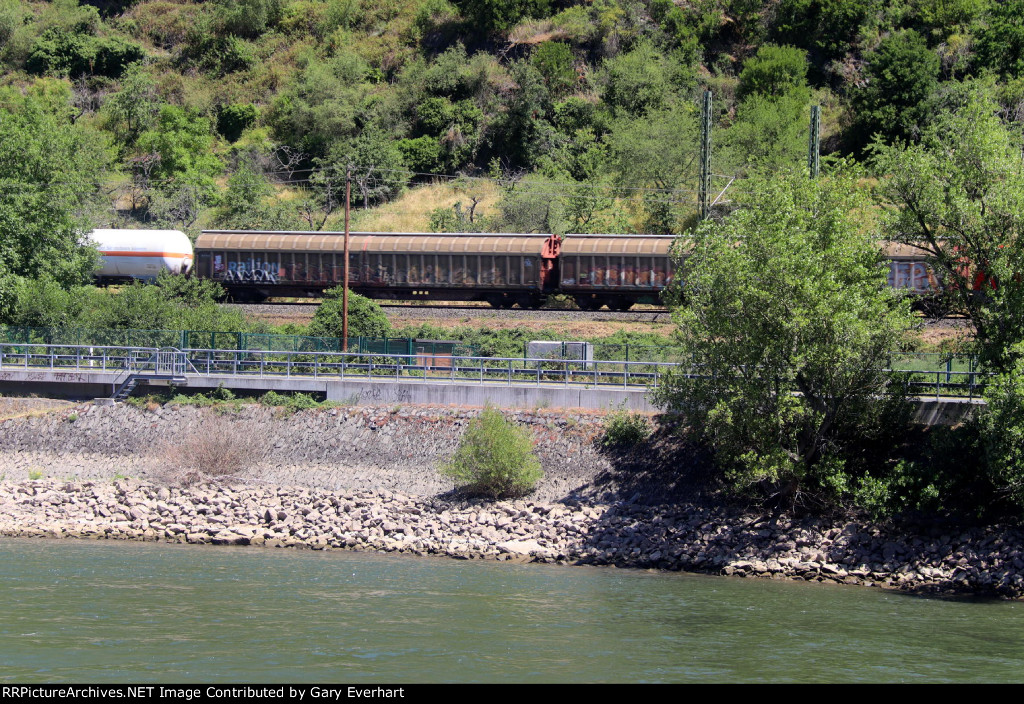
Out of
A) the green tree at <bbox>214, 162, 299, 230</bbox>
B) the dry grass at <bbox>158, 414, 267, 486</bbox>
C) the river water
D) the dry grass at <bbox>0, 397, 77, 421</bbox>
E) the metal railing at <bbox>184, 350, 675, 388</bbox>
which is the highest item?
the green tree at <bbox>214, 162, 299, 230</bbox>

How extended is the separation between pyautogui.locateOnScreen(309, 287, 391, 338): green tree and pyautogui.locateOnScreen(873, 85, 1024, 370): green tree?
62.2 ft

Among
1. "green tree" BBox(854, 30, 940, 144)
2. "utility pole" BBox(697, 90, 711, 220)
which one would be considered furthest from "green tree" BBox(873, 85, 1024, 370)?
"green tree" BBox(854, 30, 940, 144)

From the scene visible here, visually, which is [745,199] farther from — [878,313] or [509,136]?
[509,136]

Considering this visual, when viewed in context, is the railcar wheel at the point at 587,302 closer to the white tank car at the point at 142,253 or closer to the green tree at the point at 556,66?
the white tank car at the point at 142,253

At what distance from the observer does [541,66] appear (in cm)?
7438

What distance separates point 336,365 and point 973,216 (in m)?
17.6

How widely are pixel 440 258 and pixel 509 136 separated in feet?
85.9

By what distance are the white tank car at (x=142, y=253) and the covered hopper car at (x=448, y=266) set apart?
5.97ft

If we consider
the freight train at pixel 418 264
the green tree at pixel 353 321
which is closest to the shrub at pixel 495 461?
the green tree at pixel 353 321

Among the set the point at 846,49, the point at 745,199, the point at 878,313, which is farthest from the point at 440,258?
the point at 846,49

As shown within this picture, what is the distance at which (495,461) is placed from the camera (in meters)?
26.2

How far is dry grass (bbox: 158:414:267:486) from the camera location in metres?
28.6

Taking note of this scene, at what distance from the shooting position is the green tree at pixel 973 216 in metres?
22.4

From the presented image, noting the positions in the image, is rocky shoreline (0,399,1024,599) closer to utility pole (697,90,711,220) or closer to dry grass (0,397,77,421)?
dry grass (0,397,77,421)
